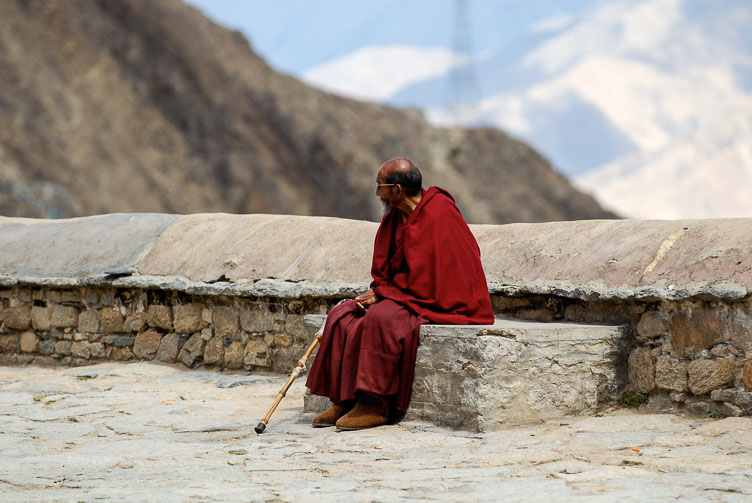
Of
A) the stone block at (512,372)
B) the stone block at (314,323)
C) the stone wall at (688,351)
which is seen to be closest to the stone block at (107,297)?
the stone block at (314,323)

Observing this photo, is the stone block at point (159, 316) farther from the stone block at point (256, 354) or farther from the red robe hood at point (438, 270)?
the red robe hood at point (438, 270)

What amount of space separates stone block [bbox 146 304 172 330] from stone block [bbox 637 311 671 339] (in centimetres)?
360

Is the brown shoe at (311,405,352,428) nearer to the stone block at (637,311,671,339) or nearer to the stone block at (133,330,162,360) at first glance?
the stone block at (637,311,671,339)

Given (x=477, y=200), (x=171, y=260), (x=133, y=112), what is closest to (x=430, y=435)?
(x=171, y=260)

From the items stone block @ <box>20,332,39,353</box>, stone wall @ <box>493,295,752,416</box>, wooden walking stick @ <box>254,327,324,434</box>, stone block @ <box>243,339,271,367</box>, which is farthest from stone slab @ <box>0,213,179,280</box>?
stone wall @ <box>493,295,752,416</box>

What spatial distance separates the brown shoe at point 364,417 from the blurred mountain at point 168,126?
59.1ft

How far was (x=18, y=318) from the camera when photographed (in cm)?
775

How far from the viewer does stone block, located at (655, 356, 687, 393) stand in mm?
4754

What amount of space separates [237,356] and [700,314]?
3304 mm

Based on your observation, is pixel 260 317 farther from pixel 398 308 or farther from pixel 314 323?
pixel 398 308

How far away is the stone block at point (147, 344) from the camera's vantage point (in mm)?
7141

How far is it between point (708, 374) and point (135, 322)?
14.2 feet

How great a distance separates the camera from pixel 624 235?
17.5ft

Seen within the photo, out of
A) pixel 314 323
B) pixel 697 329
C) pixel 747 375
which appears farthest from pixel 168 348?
pixel 747 375
